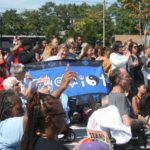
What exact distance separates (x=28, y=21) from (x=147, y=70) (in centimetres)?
9379

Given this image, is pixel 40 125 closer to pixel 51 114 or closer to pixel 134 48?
pixel 51 114

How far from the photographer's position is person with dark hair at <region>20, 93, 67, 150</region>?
3.14m

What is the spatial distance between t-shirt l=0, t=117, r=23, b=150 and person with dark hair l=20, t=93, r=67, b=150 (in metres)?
0.89

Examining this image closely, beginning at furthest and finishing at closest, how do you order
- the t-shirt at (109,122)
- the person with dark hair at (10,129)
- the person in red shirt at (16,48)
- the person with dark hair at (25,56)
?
the person with dark hair at (25,56) → the person in red shirt at (16,48) → the t-shirt at (109,122) → the person with dark hair at (10,129)

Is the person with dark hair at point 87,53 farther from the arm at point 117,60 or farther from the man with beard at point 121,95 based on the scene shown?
the man with beard at point 121,95

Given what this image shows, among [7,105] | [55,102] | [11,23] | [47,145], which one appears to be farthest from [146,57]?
[11,23]

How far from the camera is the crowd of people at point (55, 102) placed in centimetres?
317

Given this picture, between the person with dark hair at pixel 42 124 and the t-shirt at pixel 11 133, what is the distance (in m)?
0.89

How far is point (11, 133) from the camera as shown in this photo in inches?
163

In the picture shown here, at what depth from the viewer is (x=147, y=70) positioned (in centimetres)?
1235

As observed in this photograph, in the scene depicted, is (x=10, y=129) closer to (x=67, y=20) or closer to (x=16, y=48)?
(x=16, y=48)

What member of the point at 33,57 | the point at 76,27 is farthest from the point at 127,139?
the point at 76,27

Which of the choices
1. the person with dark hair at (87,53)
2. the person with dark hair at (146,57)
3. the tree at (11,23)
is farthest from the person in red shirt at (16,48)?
the tree at (11,23)

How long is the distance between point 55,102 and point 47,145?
28cm
